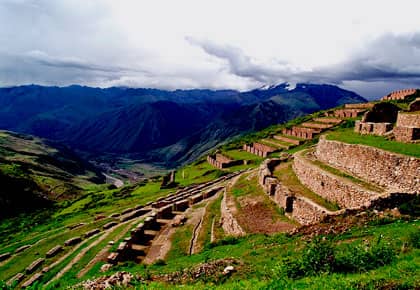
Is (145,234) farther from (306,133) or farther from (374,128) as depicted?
(306,133)

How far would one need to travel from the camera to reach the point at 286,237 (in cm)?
→ 1844

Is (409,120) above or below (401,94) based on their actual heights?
below

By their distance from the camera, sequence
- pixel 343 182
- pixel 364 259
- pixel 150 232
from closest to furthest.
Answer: pixel 364 259 < pixel 343 182 < pixel 150 232

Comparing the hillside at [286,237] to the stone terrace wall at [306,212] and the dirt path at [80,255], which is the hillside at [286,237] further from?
the dirt path at [80,255]

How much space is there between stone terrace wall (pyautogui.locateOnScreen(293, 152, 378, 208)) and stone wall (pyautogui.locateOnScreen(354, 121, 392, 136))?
583 cm

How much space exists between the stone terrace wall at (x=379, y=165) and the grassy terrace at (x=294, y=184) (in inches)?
113

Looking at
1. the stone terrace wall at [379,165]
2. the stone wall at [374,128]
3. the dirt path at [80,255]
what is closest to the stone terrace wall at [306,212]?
the stone terrace wall at [379,165]

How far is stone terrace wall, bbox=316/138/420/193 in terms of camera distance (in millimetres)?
19031

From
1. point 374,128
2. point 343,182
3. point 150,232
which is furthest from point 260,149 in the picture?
point 343,182

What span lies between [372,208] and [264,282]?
880cm

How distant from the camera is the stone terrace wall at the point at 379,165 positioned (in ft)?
Answer: 62.4

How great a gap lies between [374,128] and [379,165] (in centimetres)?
969

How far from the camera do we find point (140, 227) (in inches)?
1371

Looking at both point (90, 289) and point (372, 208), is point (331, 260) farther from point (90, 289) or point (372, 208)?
point (90, 289)
